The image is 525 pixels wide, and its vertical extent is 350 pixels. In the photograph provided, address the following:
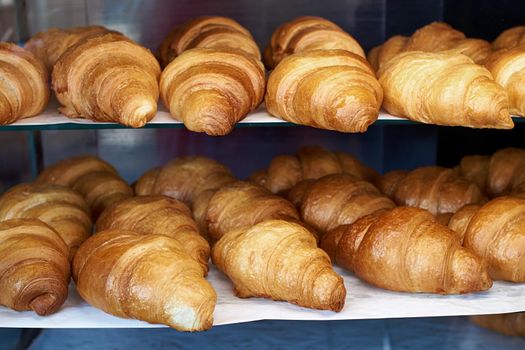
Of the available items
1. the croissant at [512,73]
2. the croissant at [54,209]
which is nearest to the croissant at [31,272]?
the croissant at [54,209]

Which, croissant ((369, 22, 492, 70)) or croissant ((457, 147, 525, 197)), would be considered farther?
croissant ((457, 147, 525, 197))

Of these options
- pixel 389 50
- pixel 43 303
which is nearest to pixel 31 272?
pixel 43 303

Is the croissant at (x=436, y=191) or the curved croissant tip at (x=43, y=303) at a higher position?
the croissant at (x=436, y=191)

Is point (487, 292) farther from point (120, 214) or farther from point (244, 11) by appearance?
point (244, 11)

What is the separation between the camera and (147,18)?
117 inches

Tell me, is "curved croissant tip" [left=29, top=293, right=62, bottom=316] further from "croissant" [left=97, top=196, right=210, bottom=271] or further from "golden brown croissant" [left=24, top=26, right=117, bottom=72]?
"golden brown croissant" [left=24, top=26, right=117, bottom=72]

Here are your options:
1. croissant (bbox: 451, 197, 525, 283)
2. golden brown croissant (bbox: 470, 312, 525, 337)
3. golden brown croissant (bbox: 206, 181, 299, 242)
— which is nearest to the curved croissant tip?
golden brown croissant (bbox: 206, 181, 299, 242)

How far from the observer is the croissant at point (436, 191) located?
2307 mm

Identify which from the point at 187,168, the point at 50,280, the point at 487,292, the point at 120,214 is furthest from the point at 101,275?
the point at 487,292

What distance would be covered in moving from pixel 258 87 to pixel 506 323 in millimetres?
1006

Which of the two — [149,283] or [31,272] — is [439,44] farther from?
[31,272]

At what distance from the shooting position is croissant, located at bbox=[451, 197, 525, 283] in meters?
1.98

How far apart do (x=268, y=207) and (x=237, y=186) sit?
14 centimetres

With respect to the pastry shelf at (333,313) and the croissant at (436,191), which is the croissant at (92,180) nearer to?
the pastry shelf at (333,313)
